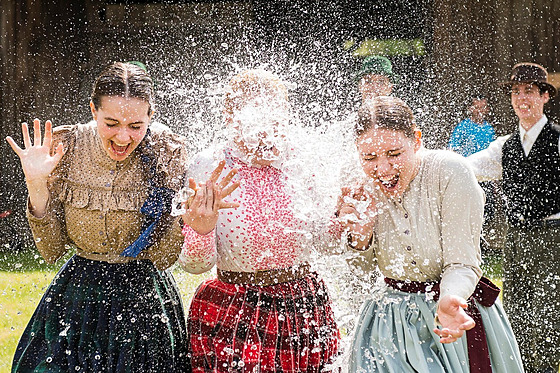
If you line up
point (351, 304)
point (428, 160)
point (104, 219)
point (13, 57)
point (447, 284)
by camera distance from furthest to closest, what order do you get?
point (13, 57)
point (351, 304)
point (104, 219)
point (428, 160)
point (447, 284)

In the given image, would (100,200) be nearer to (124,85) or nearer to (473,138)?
(124,85)

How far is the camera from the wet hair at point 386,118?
3145 millimetres

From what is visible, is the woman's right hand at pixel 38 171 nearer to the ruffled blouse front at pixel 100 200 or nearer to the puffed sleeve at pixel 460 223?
the ruffled blouse front at pixel 100 200

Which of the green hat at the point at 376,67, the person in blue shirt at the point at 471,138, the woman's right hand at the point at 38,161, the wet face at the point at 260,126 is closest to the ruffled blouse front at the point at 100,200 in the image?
the woman's right hand at the point at 38,161

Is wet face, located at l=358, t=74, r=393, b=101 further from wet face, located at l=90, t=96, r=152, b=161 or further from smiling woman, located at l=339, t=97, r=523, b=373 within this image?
wet face, located at l=90, t=96, r=152, b=161

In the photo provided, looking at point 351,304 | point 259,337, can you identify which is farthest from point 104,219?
point 351,304

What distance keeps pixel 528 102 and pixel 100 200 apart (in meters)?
3.43

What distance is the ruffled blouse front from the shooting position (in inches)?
137

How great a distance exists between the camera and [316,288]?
11.6ft

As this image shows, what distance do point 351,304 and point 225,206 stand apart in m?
1.00

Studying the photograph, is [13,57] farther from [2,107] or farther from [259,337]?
Result: [259,337]

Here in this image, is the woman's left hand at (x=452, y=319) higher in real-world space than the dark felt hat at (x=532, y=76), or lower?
lower

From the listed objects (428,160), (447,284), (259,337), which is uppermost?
(428,160)

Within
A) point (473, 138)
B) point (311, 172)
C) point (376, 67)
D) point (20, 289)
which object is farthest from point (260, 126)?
point (20, 289)
